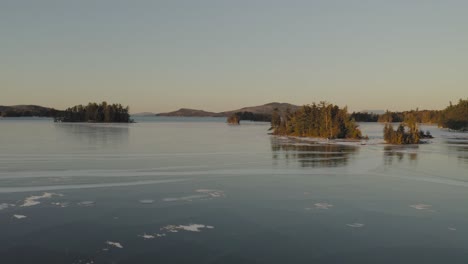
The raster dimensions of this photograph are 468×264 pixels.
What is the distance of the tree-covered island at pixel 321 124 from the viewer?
233 ft

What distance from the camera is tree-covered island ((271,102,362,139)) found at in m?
70.9

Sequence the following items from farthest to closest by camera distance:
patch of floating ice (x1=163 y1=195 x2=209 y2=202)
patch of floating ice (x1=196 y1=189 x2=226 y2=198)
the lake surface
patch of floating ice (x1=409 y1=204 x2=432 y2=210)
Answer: patch of floating ice (x1=196 y1=189 x2=226 y2=198)
patch of floating ice (x1=163 y1=195 x2=209 y2=202)
patch of floating ice (x1=409 y1=204 x2=432 y2=210)
the lake surface

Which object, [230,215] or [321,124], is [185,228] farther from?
[321,124]

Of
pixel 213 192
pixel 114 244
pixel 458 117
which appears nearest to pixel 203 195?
pixel 213 192

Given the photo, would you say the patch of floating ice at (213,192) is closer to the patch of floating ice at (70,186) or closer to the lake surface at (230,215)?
the lake surface at (230,215)

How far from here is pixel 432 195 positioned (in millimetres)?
20156

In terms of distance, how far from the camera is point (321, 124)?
74125 millimetres

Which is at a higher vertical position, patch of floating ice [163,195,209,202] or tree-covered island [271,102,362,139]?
tree-covered island [271,102,362,139]

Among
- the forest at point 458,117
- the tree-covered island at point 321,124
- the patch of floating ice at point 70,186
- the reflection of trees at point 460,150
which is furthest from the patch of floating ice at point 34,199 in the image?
the forest at point 458,117

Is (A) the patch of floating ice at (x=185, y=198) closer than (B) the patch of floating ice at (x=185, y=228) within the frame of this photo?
No

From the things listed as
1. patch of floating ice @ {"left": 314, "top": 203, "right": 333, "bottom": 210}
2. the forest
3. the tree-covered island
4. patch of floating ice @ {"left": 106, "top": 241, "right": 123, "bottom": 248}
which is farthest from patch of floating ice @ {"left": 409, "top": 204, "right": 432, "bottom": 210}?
the forest

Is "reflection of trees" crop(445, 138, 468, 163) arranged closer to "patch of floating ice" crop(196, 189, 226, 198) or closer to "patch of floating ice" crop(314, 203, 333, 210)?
"patch of floating ice" crop(314, 203, 333, 210)

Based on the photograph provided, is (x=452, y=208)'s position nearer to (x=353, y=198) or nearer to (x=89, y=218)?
(x=353, y=198)

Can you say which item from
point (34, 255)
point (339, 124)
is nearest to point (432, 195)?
point (34, 255)
